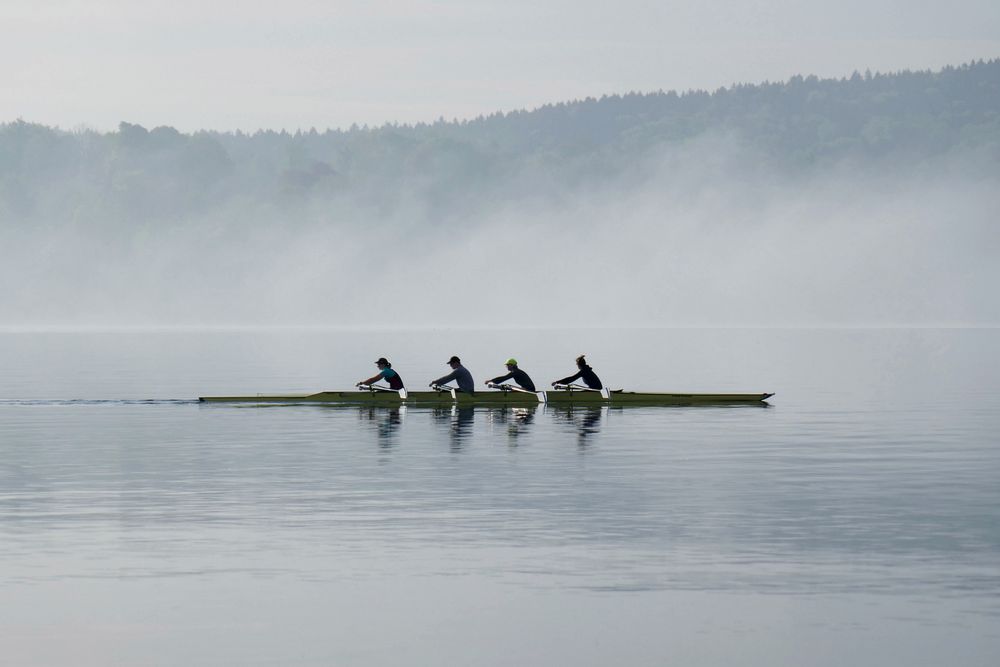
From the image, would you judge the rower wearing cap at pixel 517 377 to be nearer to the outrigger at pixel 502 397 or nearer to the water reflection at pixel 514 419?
the outrigger at pixel 502 397

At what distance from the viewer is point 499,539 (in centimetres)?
2555

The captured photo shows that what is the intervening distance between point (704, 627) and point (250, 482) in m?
15.8

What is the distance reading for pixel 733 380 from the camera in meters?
81.6

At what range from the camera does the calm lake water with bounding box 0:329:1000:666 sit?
18828 millimetres

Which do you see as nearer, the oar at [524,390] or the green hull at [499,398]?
the oar at [524,390]

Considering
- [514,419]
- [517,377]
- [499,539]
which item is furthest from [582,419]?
[499,539]

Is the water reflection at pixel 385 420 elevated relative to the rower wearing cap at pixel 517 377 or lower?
lower

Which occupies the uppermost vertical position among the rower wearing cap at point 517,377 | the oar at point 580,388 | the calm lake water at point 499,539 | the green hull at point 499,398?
the rower wearing cap at point 517,377

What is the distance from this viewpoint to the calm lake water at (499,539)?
1883 centimetres

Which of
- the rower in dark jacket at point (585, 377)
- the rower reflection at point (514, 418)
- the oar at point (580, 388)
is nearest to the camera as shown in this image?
the rower reflection at point (514, 418)

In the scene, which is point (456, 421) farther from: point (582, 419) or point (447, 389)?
point (582, 419)

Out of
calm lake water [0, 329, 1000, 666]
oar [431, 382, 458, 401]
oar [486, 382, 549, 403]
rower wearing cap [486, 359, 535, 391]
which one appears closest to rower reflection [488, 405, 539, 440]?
calm lake water [0, 329, 1000, 666]

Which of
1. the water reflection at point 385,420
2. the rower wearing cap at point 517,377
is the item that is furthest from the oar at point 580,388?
the water reflection at point 385,420

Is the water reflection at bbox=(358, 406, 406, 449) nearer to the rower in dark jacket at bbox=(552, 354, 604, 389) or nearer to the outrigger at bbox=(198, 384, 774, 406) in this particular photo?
the outrigger at bbox=(198, 384, 774, 406)
